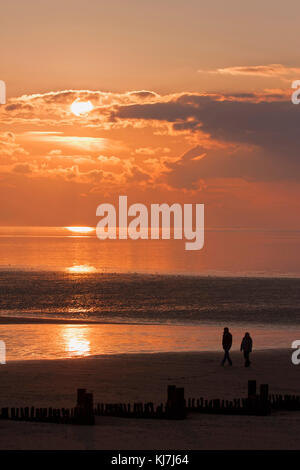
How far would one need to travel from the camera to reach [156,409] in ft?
72.0

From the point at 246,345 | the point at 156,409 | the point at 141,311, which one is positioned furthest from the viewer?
the point at 141,311

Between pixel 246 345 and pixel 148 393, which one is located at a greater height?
pixel 246 345

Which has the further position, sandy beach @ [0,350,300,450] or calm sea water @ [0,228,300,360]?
calm sea water @ [0,228,300,360]

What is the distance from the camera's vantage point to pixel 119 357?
35.0 meters

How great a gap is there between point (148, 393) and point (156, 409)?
170 inches

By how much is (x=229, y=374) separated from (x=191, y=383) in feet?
8.49

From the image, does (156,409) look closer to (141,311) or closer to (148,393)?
(148,393)

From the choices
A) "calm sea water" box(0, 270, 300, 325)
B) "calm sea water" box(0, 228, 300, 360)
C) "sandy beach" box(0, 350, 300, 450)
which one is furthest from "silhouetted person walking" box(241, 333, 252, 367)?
"calm sea water" box(0, 270, 300, 325)

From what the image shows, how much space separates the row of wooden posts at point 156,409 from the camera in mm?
20594

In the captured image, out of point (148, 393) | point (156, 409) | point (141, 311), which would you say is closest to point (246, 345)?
point (148, 393)

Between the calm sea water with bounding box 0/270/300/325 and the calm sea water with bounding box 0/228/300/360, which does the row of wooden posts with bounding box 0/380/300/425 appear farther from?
the calm sea water with bounding box 0/270/300/325

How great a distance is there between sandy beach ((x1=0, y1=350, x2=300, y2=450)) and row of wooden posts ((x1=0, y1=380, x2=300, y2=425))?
0.37m

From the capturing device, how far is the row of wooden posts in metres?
20.6
